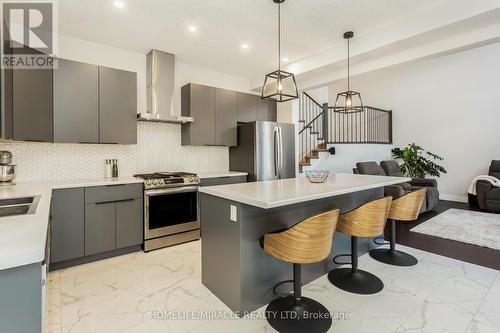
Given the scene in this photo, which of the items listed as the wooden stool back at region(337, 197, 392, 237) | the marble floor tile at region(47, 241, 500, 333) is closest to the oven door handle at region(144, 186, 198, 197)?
the marble floor tile at region(47, 241, 500, 333)

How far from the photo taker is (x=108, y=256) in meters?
3.25

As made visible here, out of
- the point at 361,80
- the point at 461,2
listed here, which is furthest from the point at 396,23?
the point at 361,80

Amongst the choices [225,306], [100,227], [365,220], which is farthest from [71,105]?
[365,220]

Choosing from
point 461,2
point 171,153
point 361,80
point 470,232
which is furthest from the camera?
point 361,80

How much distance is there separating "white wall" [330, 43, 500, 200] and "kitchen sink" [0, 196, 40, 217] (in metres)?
5.49

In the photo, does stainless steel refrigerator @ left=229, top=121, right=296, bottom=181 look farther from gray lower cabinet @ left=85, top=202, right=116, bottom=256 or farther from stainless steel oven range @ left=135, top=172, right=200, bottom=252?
gray lower cabinet @ left=85, top=202, right=116, bottom=256

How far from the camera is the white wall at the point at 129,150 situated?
128 inches

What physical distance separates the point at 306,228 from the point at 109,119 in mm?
2927

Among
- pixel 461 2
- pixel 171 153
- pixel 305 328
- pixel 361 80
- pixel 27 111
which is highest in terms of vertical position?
pixel 361 80

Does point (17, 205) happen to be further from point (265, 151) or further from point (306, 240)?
point (265, 151)

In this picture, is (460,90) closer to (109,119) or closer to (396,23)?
(396,23)

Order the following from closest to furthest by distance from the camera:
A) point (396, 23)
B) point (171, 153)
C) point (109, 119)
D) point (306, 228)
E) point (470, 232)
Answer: point (306, 228)
point (396, 23)
point (109, 119)
point (470, 232)
point (171, 153)

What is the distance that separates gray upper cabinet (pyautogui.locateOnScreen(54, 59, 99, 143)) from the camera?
3.01 meters

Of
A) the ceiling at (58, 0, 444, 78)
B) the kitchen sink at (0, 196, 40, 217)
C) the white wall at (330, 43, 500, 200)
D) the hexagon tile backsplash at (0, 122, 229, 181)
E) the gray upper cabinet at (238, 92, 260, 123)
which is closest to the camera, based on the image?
the kitchen sink at (0, 196, 40, 217)
